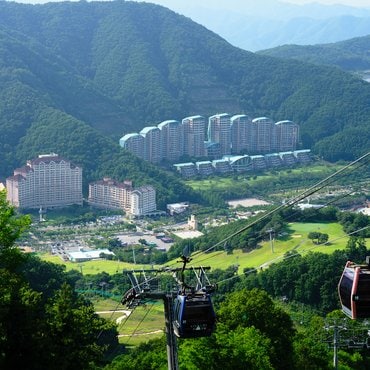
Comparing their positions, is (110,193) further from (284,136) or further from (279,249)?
(284,136)

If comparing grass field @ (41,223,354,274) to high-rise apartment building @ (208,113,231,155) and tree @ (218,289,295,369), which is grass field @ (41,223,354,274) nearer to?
tree @ (218,289,295,369)

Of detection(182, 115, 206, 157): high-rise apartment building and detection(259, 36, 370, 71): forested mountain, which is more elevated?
detection(259, 36, 370, 71): forested mountain

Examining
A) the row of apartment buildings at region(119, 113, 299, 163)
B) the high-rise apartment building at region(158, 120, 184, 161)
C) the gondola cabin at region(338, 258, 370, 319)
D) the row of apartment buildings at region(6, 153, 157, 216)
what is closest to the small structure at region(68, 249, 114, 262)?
the row of apartment buildings at region(6, 153, 157, 216)

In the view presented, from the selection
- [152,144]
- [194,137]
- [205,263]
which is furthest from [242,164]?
[205,263]

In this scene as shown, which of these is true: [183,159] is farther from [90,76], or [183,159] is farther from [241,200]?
[90,76]

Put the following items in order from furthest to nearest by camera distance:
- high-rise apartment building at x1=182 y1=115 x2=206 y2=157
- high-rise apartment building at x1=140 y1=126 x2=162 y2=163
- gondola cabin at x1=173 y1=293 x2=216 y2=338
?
high-rise apartment building at x1=182 y1=115 x2=206 y2=157, high-rise apartment building at x1=140 y1=126 x2=162 y2=163, gondola cabin at x1=173 y1=293 x2=216 y2=338

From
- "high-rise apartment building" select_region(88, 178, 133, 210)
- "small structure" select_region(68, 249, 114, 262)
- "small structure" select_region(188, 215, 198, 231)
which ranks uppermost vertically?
"high-rise apartment building" select_region(88, 178, 133, 210)

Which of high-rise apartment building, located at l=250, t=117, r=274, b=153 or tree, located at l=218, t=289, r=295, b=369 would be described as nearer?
tree, located at l=218, t=289, r=295, b=369

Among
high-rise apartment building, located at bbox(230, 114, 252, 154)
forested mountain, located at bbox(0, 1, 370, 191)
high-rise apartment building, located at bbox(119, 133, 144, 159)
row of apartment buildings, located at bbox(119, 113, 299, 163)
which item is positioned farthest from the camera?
high-rise apartment building, located at bbox(230, 114, 252, 154)
